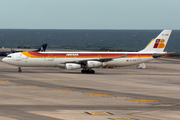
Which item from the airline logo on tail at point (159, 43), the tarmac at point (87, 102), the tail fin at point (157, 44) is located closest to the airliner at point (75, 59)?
the tail fin at point (157, 44)

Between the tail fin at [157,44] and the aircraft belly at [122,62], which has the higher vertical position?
the tail fin at [157,44]

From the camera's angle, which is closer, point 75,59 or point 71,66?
point 71,66

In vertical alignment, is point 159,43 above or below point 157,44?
above

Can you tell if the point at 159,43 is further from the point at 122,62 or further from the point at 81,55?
the point at 81,55

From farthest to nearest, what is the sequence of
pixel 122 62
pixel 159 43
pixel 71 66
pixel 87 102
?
1. pixel 159 43
2. pixel 122 62
3. pixel 71 66
4. pixel 87 102

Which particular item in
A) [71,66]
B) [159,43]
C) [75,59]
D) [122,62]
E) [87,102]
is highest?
[159,43]

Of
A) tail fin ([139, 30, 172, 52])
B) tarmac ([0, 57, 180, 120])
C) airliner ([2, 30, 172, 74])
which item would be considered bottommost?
tarmac ([0, 57, 180, 120])

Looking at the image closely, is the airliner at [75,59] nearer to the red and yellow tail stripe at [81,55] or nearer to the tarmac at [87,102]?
the red and yellow tail stripe at [81,55]

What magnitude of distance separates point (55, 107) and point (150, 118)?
26.1 feet

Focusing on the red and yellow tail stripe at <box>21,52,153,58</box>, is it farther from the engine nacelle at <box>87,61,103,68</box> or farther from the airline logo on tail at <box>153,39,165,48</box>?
the airline logo on tail at <box>153,39,165,48</box>

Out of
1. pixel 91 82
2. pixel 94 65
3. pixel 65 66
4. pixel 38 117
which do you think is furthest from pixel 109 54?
pixel 38 117

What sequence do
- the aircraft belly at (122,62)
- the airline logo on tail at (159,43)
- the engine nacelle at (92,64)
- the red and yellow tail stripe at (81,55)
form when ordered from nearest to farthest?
the red and yellow tail stripe at (81,55) < the engine nacelle at (92,64) < the aircraft belly at (122,62) < the airline logo on tail at (159,43)

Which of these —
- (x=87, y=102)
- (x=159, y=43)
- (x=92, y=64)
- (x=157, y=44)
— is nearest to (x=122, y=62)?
(x=92, y=64)

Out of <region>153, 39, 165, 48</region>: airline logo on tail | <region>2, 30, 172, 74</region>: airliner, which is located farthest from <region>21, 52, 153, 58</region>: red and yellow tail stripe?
<region>153, 39, 165, 48</region>: airline logo on tail
